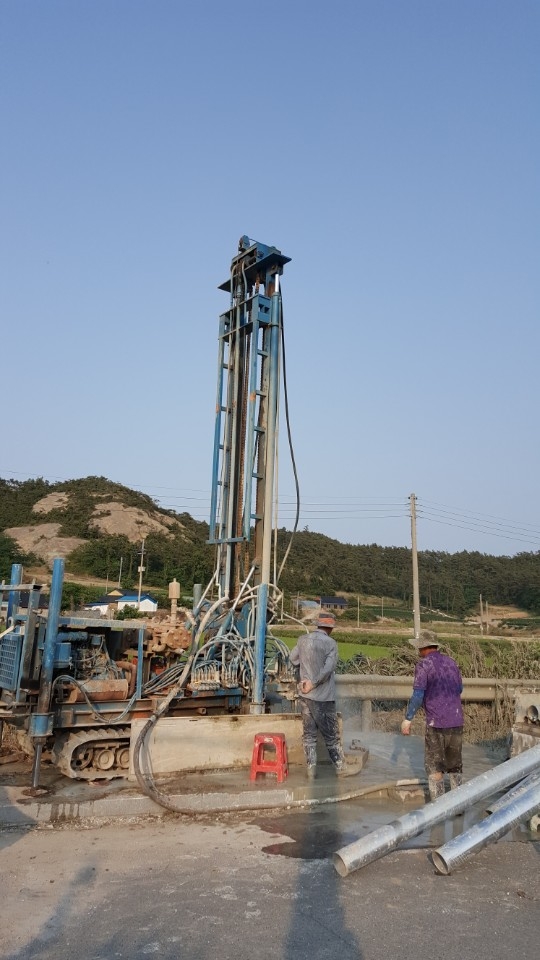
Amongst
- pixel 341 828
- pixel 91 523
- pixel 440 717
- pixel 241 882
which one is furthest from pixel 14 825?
pixel 91 523

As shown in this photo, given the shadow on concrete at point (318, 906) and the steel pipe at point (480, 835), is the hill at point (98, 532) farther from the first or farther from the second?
the steel pipe at point (480, 835)

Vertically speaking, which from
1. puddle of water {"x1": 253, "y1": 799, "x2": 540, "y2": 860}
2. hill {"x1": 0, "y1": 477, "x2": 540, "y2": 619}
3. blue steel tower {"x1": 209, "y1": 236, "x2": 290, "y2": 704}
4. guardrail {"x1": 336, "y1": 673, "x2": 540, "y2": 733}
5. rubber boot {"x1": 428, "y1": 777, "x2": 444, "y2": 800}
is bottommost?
puddle of water {"x1": 253, "y1": 799, "x2": 540, "y2": 860}

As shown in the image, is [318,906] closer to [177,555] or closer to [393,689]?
[393,689]

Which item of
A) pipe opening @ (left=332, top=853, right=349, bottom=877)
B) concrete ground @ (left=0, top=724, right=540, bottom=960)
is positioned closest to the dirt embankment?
concrete ground @ (left=0, top=724, right=540, bottom=960)

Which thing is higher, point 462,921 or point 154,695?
point 154,695

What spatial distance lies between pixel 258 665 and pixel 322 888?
372cm

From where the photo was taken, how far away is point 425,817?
16.9ft

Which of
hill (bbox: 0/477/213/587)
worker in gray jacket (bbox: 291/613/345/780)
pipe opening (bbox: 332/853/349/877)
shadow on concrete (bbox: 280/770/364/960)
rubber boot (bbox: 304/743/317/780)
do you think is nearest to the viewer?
shadow on concrete (bbox: 280/770/364/960)

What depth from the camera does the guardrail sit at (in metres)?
11.1

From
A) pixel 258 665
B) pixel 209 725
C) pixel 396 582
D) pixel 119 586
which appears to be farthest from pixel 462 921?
pixel 396 582

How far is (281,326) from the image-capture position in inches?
380

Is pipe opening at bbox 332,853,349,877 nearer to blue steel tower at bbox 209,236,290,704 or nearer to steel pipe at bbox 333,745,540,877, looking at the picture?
steel pipe at bbox 333,745,540,877

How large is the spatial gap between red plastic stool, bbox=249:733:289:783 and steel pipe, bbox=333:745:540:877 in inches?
92.5

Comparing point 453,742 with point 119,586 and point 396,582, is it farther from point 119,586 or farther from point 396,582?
point 396,582
